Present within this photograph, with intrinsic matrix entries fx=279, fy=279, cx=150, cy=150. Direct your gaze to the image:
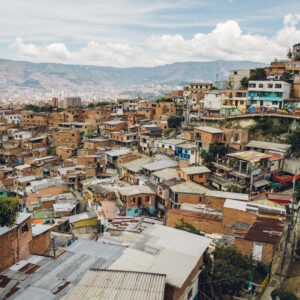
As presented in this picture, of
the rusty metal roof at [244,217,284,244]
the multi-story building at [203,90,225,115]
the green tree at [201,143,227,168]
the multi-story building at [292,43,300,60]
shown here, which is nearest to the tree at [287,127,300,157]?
the green tree at [201,143,227,168]

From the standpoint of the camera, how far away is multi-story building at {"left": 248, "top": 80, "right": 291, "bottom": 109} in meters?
35.0

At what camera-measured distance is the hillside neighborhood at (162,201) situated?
10.9m

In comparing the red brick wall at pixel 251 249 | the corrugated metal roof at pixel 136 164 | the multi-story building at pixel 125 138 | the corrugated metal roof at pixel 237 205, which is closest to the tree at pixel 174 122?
the multi-story building at pixel 125 138

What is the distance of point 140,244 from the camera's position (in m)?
11.9

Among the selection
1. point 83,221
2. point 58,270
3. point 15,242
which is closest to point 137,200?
point 83,221

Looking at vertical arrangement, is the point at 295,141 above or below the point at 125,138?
above

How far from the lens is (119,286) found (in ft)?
29.1

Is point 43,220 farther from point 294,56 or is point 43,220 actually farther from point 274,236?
point 294,56

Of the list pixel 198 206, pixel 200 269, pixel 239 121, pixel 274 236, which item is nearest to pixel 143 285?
pixel 200 269

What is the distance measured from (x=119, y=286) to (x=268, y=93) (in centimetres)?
3364

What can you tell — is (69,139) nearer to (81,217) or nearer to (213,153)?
(81,217)

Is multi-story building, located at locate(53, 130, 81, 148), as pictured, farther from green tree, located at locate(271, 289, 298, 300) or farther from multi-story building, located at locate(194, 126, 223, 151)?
green tree, located at locate(271, 289, 298, 300)

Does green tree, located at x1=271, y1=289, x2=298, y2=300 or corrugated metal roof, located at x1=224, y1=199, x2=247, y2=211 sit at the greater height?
corrugated metal roof, located at x1=224, y1=199, x2=247, y2=211

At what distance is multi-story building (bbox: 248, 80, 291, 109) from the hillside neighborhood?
0.44 feet
